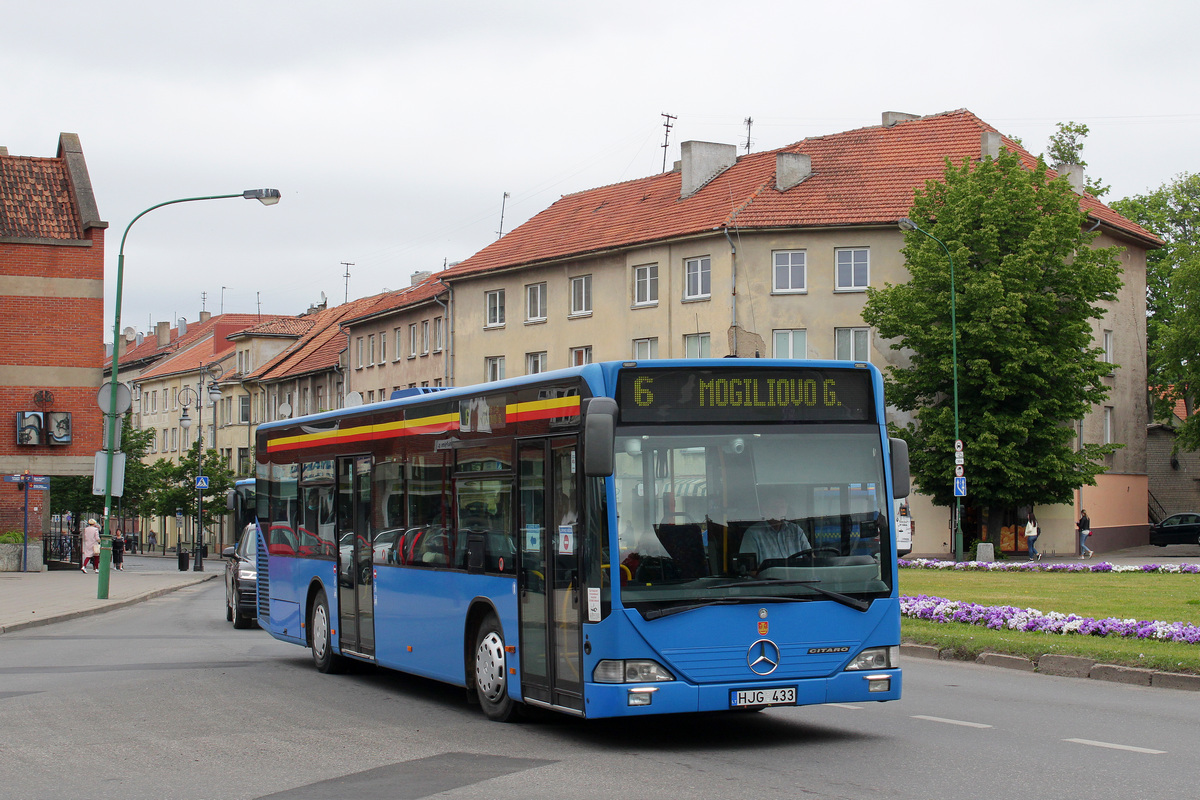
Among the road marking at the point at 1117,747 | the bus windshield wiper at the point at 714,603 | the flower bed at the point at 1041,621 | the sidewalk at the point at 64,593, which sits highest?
the bus windshield wiper at the point at 714,603

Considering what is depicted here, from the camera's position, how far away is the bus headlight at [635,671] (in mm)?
9297

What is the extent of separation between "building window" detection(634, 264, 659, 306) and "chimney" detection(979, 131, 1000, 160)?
1233 cm

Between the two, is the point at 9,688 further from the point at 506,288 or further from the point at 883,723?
the point at 506,288

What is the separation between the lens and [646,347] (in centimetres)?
5212

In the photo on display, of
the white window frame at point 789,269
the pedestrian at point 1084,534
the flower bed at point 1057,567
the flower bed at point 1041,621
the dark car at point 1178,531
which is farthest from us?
the dark car at point 1178,531

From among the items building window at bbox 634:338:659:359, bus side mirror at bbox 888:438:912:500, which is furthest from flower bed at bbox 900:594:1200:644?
building window at bbox 634:338:659:359

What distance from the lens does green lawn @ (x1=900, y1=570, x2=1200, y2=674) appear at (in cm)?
1491

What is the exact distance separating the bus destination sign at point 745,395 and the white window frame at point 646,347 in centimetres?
4075

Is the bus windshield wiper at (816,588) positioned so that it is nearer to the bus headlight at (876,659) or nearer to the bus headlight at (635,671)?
the bus headlight at (876,659)

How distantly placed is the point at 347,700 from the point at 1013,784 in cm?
668

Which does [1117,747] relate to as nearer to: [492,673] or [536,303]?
[492,673]

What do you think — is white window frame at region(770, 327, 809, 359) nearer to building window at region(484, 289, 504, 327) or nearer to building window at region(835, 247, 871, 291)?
building window at region(835, 247, 871, 291)

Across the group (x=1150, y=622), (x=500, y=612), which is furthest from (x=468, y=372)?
(x=500, y=612)

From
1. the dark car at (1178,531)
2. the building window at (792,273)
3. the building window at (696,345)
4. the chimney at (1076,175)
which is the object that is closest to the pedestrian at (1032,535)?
the dark car at (1178,531)
